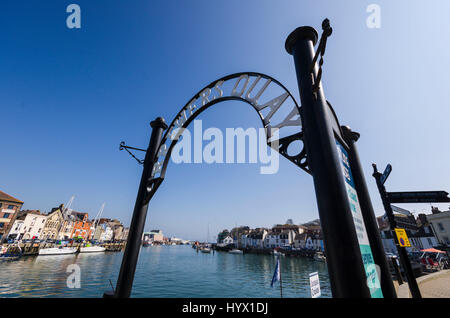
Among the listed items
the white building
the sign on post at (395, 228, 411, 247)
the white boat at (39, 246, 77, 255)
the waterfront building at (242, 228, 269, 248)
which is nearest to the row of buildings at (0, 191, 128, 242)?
the white boat at (39, 246, 77, 255)

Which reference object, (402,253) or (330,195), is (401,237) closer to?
(402,253)

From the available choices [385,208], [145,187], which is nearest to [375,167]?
[385,208]

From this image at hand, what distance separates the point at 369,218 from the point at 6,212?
6929 centimetres

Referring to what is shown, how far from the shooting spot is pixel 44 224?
59469 millimetres

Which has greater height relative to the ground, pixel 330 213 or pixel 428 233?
pixel 428 233

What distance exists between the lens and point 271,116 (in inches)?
112

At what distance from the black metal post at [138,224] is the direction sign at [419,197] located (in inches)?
285

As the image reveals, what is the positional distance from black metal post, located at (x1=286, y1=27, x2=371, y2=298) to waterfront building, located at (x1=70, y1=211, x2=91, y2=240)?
9711cm

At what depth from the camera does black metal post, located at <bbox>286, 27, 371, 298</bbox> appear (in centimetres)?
121

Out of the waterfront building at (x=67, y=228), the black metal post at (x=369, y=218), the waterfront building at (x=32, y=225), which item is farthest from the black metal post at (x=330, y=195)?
the waterfront building at (x=67, y=228)

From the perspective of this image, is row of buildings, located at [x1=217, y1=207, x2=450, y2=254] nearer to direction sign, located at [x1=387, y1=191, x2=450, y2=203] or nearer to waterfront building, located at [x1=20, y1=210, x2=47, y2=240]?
direction sign, located at [x1=387, y1=191, x2=450, y2=203]

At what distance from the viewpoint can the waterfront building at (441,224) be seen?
37.4 metres
